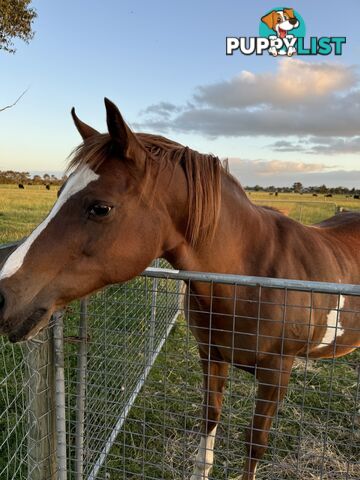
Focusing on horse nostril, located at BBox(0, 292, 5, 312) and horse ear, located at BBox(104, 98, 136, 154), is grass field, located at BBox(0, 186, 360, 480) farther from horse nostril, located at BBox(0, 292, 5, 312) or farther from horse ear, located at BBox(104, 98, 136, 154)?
horse ear, located at BBox(104, 98, 136, 154)

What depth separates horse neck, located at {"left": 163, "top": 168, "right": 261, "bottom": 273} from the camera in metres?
1.75

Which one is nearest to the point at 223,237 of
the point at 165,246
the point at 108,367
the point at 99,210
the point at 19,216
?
the point at 165,246

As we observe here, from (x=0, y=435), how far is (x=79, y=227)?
7.17 ft

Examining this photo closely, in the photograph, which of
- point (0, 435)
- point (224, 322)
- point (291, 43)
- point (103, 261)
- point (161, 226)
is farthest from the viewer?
point (291, 43)

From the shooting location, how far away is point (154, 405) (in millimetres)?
3398

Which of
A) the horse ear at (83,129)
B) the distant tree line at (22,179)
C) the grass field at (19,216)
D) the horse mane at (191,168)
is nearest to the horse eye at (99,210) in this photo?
the horse mane at (191,168)

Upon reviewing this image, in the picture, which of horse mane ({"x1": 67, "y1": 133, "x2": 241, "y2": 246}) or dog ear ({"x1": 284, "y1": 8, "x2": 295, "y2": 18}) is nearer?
horse mane ({"x1": 67, "y1": 133, "x2": 241, "y2": 246})

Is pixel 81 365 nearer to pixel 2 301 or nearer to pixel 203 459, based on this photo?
pixel 2 301

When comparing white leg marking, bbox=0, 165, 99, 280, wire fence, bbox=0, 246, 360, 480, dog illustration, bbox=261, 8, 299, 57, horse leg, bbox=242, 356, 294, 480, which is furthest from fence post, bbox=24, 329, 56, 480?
dog illustration, bbox=261, 8, 299, 57

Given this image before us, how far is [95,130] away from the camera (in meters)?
1.90

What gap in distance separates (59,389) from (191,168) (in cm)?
123

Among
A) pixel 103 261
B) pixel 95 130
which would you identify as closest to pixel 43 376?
pixel 103 261

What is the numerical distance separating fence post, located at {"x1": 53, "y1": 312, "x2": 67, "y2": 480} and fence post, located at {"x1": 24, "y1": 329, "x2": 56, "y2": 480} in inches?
1.0

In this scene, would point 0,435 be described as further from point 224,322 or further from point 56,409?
point 224,322
